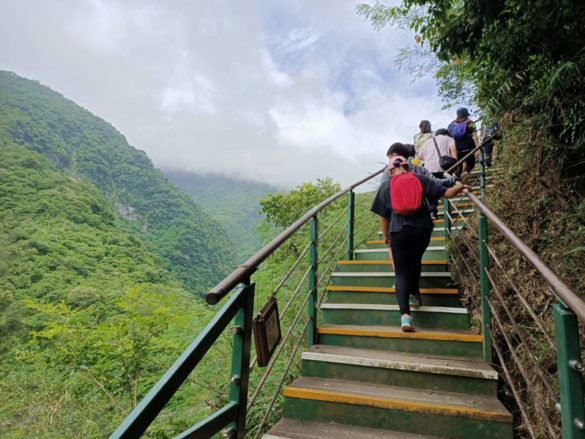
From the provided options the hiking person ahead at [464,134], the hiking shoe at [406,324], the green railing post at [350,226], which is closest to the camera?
the hiking shoe at [406,324]

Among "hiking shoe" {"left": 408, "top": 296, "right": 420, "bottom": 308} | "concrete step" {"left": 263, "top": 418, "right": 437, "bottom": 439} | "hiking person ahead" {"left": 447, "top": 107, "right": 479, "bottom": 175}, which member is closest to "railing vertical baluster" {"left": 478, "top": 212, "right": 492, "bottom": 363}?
"hiking shoe" {"left": 408, "top": 296, "right": 420, "bottom": 308}

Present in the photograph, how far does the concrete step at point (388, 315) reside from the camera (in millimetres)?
2730

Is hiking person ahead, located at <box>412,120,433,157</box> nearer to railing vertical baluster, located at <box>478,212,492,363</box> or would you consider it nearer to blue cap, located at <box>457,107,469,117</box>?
blue cap, located at <box>457,107,469,117</box>

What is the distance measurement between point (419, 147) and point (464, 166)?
899 millimetres

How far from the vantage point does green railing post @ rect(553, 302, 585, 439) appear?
3.47ft

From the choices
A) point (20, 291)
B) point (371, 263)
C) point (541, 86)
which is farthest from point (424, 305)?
point (20, 291)

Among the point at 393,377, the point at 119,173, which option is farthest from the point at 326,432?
the point at 119,173

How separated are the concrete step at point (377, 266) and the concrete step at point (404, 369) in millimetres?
1206

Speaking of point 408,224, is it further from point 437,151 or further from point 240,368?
point 437,151

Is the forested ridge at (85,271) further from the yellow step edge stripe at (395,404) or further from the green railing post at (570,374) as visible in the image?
the green railing post at (570,374)

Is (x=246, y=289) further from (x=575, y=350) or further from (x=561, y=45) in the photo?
(x=561, y=45)

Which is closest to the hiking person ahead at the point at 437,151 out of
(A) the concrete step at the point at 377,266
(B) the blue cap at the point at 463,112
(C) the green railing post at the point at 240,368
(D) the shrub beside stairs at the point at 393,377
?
(B) the blue cap at the point at 463,112

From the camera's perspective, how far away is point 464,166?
5.68 meters

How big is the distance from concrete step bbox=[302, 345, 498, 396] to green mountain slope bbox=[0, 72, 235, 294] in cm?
4527
